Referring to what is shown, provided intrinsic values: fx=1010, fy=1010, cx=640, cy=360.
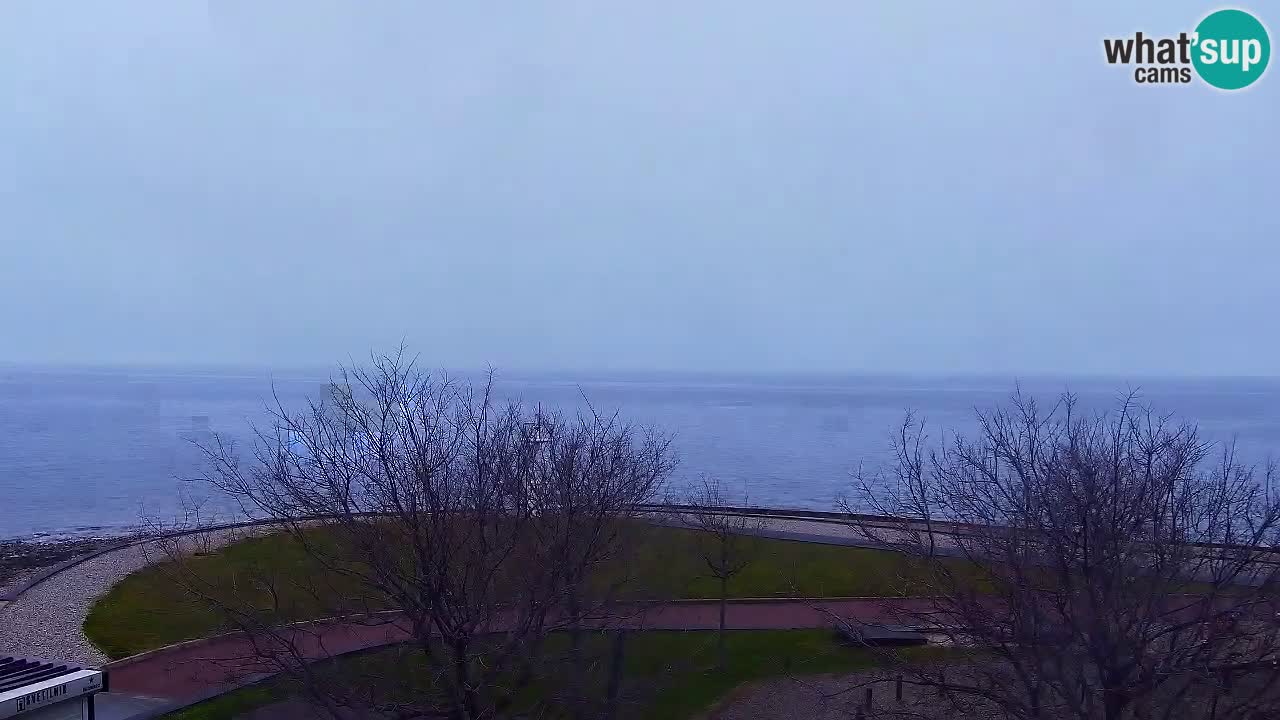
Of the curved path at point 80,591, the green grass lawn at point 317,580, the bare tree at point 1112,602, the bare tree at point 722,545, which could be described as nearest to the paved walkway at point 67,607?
the curved path at point 80,591

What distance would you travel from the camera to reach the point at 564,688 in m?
14.5

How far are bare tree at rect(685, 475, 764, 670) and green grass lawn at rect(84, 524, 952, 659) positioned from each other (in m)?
0.26

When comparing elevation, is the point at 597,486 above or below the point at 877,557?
above

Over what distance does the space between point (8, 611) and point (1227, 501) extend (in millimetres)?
24251

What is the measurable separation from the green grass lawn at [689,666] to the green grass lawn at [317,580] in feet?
4.19

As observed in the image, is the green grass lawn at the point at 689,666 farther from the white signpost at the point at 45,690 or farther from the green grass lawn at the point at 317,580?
the white signpost at the point at 45,690

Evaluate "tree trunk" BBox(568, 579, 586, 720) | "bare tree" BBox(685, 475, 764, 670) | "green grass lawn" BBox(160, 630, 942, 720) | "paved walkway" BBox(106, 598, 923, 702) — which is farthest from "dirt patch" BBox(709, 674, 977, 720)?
"tree trunk" BBox(568, 579, 586, 720)

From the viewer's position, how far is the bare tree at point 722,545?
64.6ft

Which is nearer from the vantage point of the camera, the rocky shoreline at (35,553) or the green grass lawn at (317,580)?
the green grass lawn at (317,580)

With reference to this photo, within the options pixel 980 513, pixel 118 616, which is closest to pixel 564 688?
pixel 980 513

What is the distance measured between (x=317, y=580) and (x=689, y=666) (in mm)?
7467

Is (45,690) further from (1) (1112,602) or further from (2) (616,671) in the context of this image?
(1) (1112,602)

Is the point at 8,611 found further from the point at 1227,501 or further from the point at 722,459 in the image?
the point at 722,459

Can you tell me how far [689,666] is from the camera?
58.2 ft
